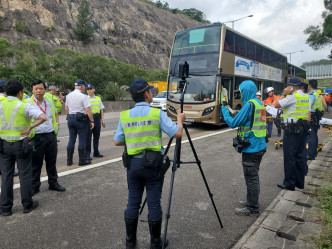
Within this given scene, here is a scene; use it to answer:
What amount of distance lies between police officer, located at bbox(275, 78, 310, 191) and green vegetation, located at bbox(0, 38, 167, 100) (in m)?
18.4

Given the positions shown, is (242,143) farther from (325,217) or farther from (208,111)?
(208,111)

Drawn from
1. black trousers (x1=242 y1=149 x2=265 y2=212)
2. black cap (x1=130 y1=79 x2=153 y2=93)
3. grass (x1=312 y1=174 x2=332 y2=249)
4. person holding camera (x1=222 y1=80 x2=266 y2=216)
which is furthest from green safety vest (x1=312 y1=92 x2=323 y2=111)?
black cap (x1=130 y1=79 x2=153 y2=93)

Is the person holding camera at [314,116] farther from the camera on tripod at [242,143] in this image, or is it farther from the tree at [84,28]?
the tree at [84,28]

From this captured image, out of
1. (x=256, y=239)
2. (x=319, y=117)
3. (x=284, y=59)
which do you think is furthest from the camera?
Answer: (x=284, y=59)

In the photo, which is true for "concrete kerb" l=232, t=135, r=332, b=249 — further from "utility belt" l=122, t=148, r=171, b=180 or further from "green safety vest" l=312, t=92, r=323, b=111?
"green safety vest" l=312, t=92, r=323, b=111

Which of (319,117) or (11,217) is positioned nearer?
(11,217)

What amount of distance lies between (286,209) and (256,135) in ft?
3.63

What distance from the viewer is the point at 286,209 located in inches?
137

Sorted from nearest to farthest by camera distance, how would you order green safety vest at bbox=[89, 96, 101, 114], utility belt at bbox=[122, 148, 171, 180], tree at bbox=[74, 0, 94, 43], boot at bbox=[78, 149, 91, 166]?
utility belt at bbox=[122, 148, 171, 180], boot at bbox=[78, 149, 91, 166], green safety vest at bbox=[89, 96, 101, 114], tree at bbox=[74, 0, 94, 43]

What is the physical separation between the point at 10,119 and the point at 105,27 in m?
55.9

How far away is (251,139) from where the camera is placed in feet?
11.1

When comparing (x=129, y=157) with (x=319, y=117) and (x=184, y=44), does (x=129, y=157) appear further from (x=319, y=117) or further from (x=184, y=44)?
(x=184, y=44)

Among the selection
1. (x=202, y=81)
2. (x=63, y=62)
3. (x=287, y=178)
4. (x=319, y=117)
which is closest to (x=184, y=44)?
(x=202, y=81)

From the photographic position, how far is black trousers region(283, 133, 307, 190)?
418 centimetres
